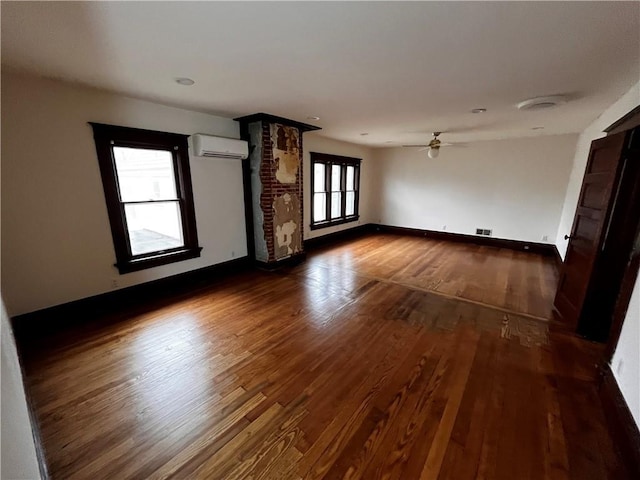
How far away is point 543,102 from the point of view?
9.75 feet

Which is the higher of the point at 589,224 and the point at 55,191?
the point at 55,191

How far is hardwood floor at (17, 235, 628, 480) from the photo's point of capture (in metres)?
1.55

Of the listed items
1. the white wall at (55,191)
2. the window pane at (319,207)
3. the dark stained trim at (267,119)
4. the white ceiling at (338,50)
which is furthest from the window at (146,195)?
the window pane at (319,207)

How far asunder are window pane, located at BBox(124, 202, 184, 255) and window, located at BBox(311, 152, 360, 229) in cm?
294

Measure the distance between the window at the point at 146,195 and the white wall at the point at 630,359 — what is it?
4.51 metres

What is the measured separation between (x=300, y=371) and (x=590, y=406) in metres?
2.11

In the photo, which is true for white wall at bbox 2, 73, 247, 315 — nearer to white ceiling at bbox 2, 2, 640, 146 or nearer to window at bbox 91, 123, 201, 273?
window at bbox 91, 123, 201, 273

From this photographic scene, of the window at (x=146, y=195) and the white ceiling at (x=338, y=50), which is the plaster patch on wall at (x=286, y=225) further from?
the white ceiling at (x=338, y=50)

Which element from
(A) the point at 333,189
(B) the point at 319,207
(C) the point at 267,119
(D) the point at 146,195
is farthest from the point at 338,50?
(A) the point at 333,189

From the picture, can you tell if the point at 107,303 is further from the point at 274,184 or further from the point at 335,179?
the point at 335,179

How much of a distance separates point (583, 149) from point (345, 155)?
4448 mm

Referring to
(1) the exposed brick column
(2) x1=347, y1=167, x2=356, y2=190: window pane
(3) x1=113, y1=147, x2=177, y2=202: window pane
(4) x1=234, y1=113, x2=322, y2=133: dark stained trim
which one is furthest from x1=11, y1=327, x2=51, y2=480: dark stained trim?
(2) x1=347, y1=167, x2=356, y2=190: window pane

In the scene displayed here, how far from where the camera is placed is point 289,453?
1589 millimetres

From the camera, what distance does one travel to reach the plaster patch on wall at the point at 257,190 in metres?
4.27
